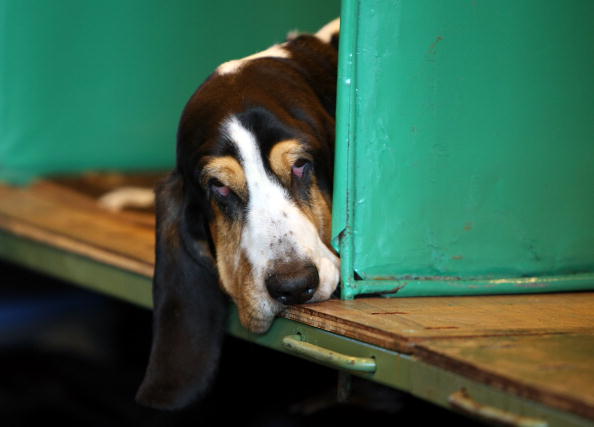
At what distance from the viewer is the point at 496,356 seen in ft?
4.81

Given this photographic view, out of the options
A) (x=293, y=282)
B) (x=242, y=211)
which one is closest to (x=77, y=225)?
(x=242, y=211)

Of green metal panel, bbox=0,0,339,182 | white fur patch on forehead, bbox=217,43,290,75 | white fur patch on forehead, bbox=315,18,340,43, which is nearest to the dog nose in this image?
white fur patch on forehead, bbox=217,43,290,75

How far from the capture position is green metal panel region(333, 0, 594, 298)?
1.98 meters

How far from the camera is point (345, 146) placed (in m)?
1.98

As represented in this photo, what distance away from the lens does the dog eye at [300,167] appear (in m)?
2.09

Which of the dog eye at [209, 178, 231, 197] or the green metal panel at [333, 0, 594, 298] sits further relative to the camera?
the dog eye at [209, 178, 231, 197]

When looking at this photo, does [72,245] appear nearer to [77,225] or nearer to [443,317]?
[77,225]

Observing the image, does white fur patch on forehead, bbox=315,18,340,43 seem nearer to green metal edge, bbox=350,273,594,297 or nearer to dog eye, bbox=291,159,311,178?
dog eye, bbox=291,159,311,178

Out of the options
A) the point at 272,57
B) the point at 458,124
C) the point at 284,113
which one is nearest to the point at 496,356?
the point at 458,124

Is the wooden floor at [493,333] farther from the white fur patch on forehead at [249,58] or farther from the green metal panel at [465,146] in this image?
the white fur patch on forehead at [249,58]

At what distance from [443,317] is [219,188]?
2.31ft

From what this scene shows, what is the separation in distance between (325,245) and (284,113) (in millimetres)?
373

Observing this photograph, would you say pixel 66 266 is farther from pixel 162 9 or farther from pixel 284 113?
pixel 162 9

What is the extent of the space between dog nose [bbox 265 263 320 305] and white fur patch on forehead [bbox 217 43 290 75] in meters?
0.69
